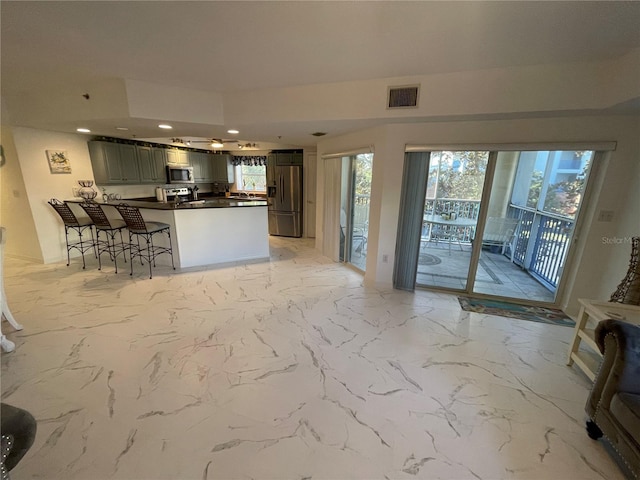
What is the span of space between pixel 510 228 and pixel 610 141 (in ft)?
5.34

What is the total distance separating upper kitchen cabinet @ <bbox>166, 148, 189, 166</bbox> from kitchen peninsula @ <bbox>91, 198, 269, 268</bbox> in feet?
7.20

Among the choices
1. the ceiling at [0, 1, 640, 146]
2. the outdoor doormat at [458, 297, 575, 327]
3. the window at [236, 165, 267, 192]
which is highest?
the ceiling at [0, 1, 640, 146]

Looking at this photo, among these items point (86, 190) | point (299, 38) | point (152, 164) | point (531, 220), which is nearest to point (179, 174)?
point (152, 164)

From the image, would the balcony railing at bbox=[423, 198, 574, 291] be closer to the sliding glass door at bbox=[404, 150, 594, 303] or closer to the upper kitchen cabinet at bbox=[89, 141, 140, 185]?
the sliding glass door at bbox=[404, 150, 594, 303]

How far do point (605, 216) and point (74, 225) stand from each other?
6992mm

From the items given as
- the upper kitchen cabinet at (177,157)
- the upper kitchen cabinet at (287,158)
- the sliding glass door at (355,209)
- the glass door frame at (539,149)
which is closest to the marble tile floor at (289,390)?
the glass door frame at (539,149)

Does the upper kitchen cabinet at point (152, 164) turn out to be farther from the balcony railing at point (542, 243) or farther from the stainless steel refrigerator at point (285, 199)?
the balcony railing at point (542, 243)

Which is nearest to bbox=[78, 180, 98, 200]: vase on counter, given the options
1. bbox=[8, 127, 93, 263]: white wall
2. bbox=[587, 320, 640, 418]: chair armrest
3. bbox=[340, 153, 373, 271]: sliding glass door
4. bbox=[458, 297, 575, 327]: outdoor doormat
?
bbox=[8, 127, 93, 263]: white wall

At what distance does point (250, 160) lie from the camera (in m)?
7.35

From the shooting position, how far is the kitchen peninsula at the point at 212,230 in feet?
13.6

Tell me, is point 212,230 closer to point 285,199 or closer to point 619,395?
point 285,199

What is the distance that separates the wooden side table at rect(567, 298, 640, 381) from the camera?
1970 mm

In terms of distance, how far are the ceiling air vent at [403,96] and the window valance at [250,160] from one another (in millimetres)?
4960

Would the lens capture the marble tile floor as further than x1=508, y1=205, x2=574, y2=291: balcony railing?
No
